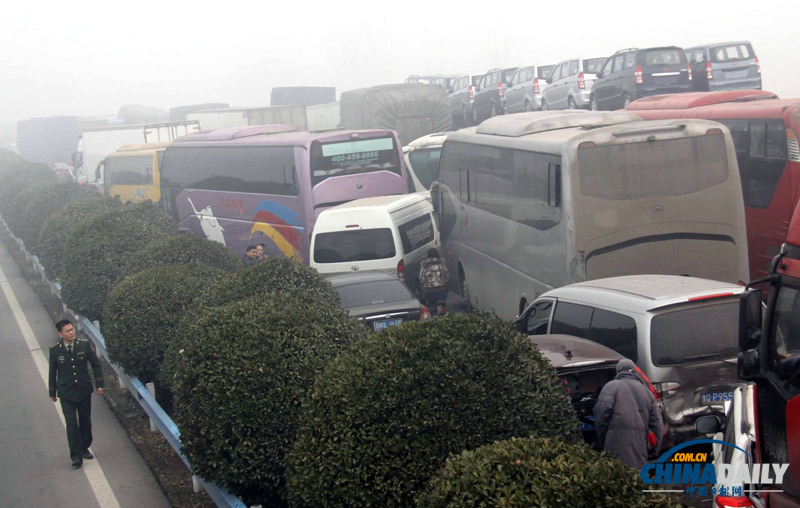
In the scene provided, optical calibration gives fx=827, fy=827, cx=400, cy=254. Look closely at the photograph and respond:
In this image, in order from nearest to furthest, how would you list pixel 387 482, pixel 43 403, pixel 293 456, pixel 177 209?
pixel 387 482 → pixel 293 456 → pixel 43 403 → pixel 177 209

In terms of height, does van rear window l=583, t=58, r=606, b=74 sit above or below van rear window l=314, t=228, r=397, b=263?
above

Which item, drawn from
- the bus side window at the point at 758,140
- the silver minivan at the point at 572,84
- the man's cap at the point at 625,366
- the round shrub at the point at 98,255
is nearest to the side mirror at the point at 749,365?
the man's cap at the point at 625,366

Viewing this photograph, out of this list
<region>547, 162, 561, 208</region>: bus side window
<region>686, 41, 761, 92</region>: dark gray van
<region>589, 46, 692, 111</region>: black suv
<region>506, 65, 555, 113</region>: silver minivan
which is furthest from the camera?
<region>506, 65, 555, 113</region>: silver minivan

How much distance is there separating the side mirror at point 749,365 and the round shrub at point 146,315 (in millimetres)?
7176

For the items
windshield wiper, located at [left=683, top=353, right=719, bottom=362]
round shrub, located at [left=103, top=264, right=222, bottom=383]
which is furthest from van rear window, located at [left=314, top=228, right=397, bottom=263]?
windshield wiper, located at [left=683, top=353, right=719, bottom=362]

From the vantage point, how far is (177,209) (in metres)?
24.3

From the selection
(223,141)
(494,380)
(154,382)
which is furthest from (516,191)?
(223,141)

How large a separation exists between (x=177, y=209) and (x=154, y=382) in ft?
46.5

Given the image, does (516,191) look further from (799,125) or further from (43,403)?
(43,403)

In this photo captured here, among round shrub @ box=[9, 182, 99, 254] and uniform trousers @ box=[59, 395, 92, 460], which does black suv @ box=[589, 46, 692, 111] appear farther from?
uniform trousers @ box=[59, 395, 92, 460]

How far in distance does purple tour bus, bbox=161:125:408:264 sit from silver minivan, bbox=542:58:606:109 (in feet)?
38.3

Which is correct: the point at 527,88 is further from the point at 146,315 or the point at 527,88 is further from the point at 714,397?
the point at 714,397

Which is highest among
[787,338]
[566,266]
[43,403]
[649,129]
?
[649,129]

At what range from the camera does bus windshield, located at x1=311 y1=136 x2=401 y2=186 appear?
1756cm
